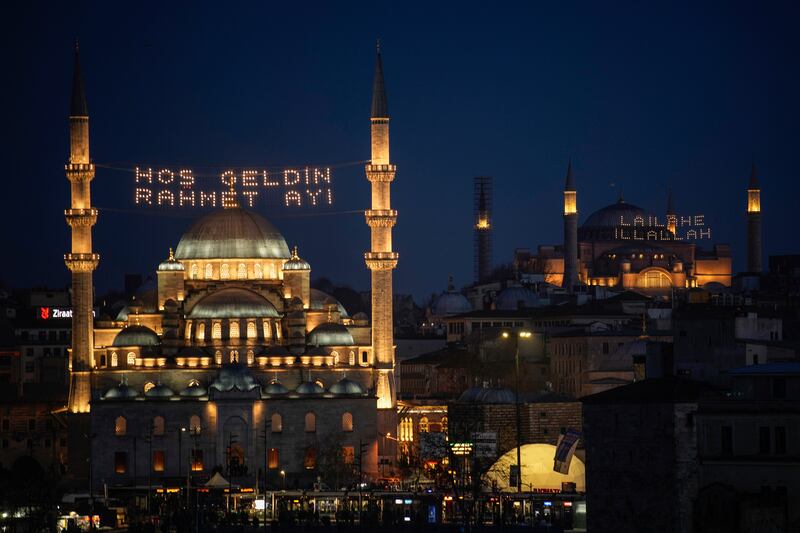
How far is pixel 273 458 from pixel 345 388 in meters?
5.14

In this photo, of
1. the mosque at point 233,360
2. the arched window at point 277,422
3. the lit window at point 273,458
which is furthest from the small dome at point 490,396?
the arched window at point 277,422

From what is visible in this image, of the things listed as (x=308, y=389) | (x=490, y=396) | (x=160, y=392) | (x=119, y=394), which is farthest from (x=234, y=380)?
(x=490, y=396)

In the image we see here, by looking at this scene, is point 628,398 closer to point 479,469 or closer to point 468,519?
point 468,519

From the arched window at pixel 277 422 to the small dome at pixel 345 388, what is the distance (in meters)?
2.95

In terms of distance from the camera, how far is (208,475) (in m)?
112

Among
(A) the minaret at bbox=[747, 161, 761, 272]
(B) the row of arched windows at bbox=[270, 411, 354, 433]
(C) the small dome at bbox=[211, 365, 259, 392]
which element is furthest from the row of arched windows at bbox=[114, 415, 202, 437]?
(A) the minaret at bbox=[747, 161, 761, 272]

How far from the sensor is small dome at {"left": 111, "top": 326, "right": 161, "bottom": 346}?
12019 centimetres

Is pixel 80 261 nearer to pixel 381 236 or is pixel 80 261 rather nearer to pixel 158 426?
pixel 158 426

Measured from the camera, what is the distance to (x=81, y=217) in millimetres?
120438

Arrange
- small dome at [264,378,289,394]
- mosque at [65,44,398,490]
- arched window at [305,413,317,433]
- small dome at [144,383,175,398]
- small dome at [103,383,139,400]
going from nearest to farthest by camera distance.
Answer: mosque at [65,44,398,490], small dome at [103,383,139,400], small dome at [144,383,175,398], arched window at [305,413,317,433], small dome at [264,378,289,394]

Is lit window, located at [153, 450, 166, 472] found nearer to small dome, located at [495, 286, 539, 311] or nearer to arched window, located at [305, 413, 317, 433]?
arched window, located at [305, 413, 317, 433]

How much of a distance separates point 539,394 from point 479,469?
17973 mm

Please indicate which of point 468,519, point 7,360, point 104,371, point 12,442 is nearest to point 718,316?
point 468,519

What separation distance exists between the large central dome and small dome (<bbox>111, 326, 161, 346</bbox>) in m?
7.22
